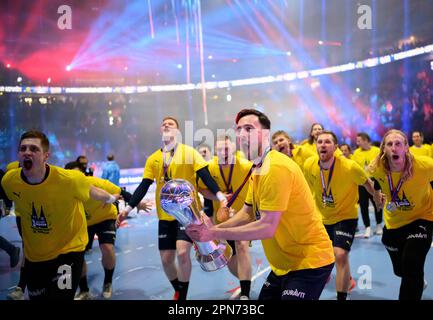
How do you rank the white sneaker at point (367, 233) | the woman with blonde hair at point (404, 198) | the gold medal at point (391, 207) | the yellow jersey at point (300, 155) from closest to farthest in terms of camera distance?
the woman with blonde hair at point (404, 198), the gold medal at point (391, 207), the yellow jersey at point (300, 155), the white sneaker at point (367, 233)

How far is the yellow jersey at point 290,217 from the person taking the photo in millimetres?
2084

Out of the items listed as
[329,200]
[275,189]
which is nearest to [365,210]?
[329,200]

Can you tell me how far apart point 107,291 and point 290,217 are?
2.91 m

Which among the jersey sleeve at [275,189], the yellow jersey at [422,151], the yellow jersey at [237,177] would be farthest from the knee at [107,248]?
the yellow jersey at [422,151]

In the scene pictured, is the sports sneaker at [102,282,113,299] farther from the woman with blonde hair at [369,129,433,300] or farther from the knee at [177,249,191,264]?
the woman with blonde hair at [369,129,433,300]

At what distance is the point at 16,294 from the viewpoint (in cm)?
419

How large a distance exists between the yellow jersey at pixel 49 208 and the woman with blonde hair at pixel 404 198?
253cm

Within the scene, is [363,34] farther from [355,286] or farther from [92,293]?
[92,293]

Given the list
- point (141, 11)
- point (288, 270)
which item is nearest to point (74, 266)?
point (288, 270)

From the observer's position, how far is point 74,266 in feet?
9.76

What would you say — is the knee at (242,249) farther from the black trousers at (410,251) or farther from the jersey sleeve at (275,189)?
the jersey sleeve at (275,189)

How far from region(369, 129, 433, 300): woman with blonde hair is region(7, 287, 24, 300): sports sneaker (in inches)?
147

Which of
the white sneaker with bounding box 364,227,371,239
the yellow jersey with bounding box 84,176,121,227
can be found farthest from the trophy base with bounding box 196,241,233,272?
the white sneaker with bounding box 364,227,371,239
